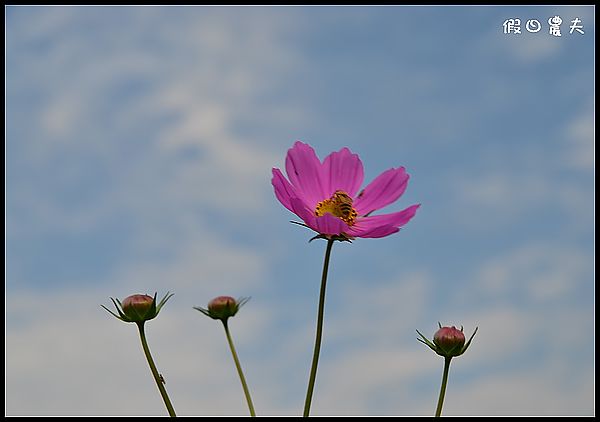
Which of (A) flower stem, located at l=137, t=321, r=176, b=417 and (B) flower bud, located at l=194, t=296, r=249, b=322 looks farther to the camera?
(B) flower bud, located at l=194, t=296, r=249, b=322

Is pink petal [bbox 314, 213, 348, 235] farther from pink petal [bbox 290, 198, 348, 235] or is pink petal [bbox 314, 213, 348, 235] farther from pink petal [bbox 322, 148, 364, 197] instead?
pink petal [bbox 322, 148, 364, 197]

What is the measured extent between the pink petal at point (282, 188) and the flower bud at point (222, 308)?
24 cm

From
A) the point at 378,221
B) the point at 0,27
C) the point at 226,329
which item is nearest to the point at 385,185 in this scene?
the point at 378,221

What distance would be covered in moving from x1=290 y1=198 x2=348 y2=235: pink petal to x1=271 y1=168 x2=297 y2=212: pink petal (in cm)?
2

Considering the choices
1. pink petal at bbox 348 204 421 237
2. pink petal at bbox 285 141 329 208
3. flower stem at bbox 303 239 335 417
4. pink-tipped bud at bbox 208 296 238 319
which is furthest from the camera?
pink-tipped bud at bbox 208 296 238 319

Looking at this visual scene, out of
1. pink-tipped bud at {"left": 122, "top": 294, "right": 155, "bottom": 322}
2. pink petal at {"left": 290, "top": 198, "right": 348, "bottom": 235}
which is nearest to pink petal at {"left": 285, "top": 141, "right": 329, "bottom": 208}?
pink petal at {"left": 290, "top": 198, "right": 348, "bottom": 235}

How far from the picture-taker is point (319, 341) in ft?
2.28

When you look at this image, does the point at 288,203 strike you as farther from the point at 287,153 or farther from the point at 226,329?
the point at 226,329

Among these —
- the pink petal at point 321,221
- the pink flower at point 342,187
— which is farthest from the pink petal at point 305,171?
the pink petal at point 321,221

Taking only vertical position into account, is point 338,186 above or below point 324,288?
above

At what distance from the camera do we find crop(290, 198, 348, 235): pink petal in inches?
30.6

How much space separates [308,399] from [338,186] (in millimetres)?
330

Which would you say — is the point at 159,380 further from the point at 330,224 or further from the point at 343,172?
the point at 343,172

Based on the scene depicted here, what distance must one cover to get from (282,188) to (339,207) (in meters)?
0.10
